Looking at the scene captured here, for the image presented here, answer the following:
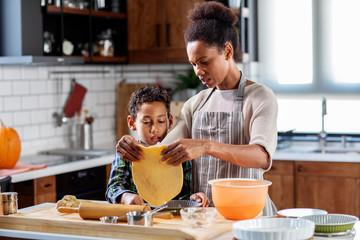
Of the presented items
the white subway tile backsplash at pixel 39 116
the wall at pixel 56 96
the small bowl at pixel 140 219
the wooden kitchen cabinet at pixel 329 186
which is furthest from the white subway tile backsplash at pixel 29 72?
the small bowl at pixel 140 219

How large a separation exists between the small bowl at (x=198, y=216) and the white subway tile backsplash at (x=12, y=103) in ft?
9.45

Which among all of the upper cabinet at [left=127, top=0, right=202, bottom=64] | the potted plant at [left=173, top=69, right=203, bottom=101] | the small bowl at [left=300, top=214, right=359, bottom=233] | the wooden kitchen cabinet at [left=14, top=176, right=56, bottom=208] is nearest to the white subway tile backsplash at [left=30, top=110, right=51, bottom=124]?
the wooden kitchen cabinet at [left=14, top=176, right=56, bottom=208]

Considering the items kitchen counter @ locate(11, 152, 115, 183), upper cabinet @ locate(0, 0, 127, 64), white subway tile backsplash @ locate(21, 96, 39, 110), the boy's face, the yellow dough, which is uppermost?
upper cabinet @ locate(0, 0, 127, 64)

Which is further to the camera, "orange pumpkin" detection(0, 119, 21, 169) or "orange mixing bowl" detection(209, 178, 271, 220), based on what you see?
"orange pumpkin" detection(0, 119, 21, 169)

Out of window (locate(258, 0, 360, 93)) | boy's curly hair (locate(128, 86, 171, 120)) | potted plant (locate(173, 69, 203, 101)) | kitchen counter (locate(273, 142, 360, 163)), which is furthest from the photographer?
potted plant (locate(173, 69, 203, 101))

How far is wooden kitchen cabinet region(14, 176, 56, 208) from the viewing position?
407 centimetres

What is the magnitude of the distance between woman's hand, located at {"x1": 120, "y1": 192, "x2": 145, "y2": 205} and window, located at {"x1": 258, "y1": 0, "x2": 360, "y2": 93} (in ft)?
10.8

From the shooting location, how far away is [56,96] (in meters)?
5.17

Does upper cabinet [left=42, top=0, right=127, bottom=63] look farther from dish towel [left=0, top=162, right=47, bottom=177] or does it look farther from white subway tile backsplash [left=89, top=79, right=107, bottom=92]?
dish towel [left=0, top=162, right=47, bottom=177]

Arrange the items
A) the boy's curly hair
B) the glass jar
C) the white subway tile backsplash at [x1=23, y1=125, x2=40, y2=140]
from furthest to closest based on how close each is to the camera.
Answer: the white subway tile backsplash at [x1=23, y1=125, x2=40, y2=140]
the boy's curly hair
the glass jar

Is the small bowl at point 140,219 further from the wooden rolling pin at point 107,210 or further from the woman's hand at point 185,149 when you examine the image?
the woman's hand at point 185,149

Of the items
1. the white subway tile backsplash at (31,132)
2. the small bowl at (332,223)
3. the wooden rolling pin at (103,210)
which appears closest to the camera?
the small bowl at (332,223)

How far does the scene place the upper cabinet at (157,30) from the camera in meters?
5.34

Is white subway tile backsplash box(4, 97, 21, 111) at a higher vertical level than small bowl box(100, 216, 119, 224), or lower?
higher
